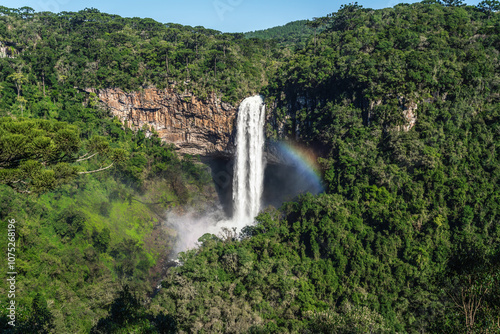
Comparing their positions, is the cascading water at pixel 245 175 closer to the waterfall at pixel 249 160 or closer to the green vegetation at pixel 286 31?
the waterfall at pixel 249 160

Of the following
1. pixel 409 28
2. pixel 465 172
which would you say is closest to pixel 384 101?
pixel 465 172

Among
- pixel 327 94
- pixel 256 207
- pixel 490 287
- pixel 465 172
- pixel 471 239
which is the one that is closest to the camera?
pixel 490 287

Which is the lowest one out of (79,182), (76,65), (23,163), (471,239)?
(471,239)

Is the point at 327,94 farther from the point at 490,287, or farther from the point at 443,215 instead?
the point at 490,287

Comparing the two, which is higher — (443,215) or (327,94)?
(327,94)

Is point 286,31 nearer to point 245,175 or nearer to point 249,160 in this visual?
point 249,160

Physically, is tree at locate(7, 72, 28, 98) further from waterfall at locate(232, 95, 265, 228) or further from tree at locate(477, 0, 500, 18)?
tree at locate(477, 0, 500, 18)

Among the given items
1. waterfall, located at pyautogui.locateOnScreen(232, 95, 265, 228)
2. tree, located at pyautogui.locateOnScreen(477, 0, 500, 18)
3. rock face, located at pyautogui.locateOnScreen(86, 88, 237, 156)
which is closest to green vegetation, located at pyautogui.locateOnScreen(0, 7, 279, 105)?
rock face, located at pyautogui.locateOnScreen(86, 88, 237, 156)
